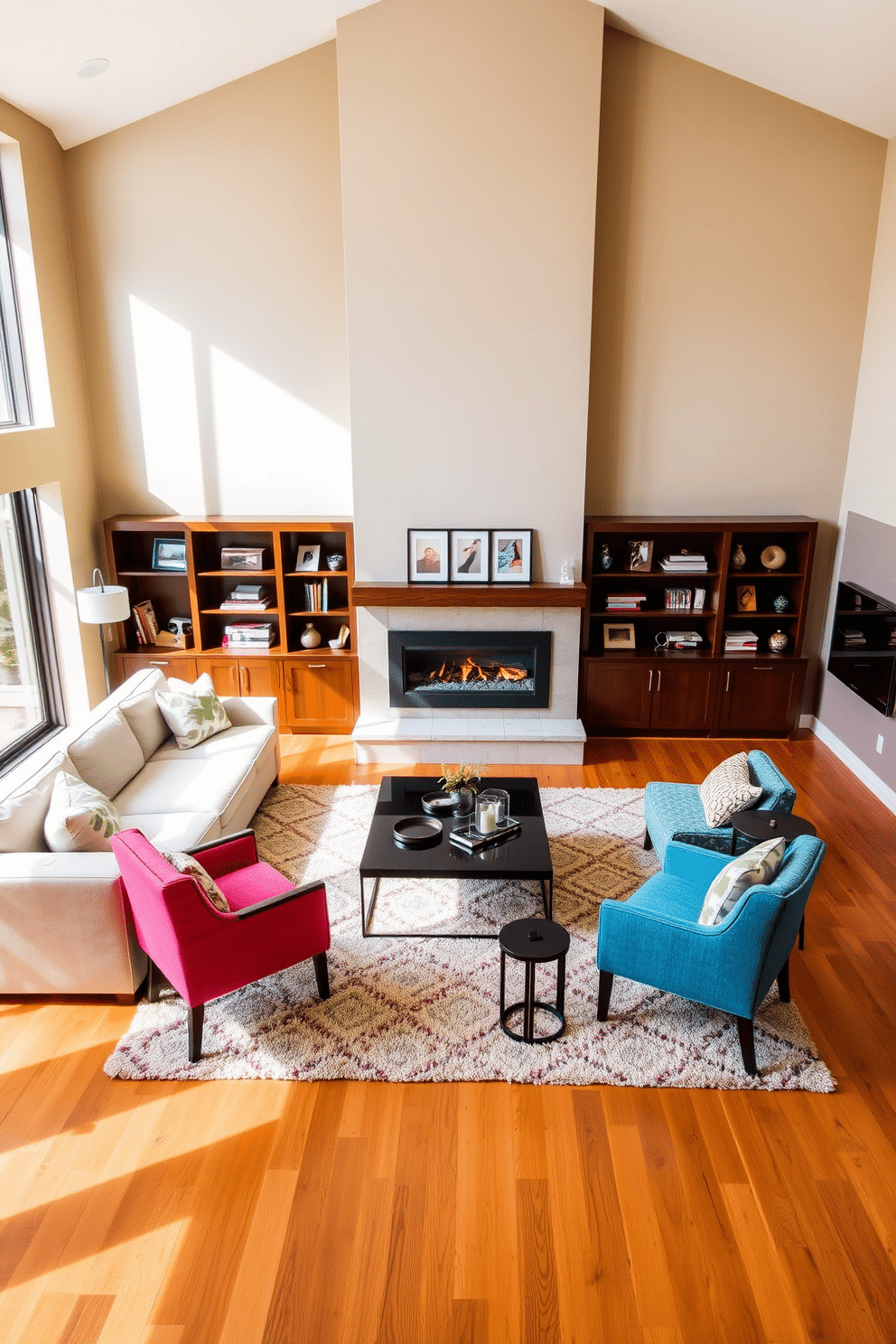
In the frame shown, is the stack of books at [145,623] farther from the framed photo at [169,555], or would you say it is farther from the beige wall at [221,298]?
the beige wall at [221,298]

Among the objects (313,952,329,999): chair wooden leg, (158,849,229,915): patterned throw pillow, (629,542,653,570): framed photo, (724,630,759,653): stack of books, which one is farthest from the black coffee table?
(724,630,759,653): stack of books

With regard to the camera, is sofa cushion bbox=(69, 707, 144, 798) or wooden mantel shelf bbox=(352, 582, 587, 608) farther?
wooden mantel shelf bbox=(352, 582, 587, 608)

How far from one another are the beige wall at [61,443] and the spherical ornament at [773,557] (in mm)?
4754

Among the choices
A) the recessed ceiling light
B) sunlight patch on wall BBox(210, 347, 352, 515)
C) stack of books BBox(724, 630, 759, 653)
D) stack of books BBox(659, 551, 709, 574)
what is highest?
the recessed ceiling light

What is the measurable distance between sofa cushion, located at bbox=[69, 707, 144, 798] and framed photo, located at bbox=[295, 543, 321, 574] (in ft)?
6.43

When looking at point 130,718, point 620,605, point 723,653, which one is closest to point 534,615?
point 620,605

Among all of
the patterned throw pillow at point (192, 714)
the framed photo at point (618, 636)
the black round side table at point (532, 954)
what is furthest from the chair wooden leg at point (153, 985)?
→ the framed photo at point (618, 636)

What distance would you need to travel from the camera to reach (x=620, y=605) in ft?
21.8

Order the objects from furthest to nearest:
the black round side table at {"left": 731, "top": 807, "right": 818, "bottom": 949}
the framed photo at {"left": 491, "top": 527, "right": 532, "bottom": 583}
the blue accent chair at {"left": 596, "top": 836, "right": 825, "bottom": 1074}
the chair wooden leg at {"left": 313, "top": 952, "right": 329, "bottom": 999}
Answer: the framed photo at {"left": 491, "top": 527, "right": 532, "bottom": 583} → the black round side table at {"left": 731, "top": 807, "right": 818, "bottom": 949} → the chair wooden leg at {"left": 313, "top": 952, "right": 329, "bottom": 999} → the blue accent chair at {"left": 596, "top": 836, "right": 825, "bottom": 1074}

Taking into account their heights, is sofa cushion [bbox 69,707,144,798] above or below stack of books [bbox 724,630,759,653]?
below

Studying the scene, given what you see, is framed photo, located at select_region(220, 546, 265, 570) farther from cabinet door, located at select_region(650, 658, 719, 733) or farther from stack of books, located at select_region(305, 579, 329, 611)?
cabinet door, located at select_region(650, 658, 719, 733)

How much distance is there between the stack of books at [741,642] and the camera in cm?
666

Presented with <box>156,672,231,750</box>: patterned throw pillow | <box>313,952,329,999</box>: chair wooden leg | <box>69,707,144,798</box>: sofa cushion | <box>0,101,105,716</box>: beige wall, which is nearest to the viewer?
<box>313,952,329,999</box>: chair wooden leg

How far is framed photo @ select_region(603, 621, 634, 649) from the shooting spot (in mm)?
6781
